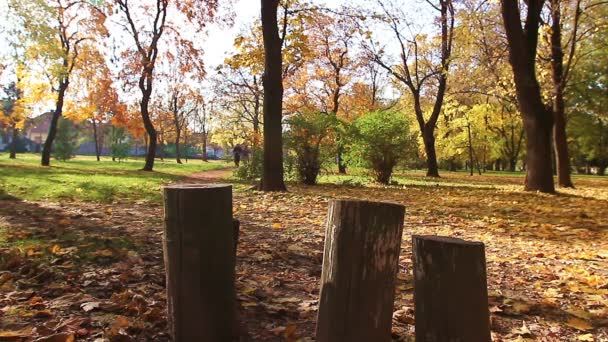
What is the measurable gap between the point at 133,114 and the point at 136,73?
14.9 feet

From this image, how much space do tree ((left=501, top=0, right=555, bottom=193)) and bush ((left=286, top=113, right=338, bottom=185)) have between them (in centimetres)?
605

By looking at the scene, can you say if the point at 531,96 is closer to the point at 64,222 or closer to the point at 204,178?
the point at 64,222

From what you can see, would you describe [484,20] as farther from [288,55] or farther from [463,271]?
[463,271]

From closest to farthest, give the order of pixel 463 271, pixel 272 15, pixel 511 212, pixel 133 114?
pixel 463 271, pixel 511 212, pixel 272 15, pixel 133 114

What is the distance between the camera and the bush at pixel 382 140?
52.6ft

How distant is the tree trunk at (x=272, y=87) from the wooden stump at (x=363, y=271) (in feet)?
33.1

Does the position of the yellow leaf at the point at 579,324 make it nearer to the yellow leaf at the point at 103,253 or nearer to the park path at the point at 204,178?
the yellow leaf at the point at 103,253

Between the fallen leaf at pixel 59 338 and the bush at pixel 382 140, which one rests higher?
the bush at pixel 382 140

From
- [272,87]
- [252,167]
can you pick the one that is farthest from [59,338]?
[252,167]

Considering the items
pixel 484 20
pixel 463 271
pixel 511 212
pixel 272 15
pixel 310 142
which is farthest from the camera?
pixel 484 20

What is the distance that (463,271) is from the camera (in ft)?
7.47

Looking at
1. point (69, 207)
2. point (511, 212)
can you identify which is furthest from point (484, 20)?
point (69, 207)

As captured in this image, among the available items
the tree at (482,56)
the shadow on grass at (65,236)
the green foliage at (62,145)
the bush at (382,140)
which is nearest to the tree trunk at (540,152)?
the tree at (482,56)

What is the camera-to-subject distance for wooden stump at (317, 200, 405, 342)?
228cm
